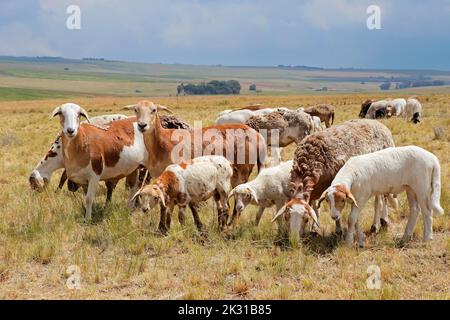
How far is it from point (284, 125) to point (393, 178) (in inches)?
280

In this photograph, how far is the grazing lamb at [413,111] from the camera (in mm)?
28339

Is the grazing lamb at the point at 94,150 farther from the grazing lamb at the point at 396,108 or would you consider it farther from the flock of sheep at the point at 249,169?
the grazing lamb at the point at 396,108

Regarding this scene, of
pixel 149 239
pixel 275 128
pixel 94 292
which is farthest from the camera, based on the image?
pixel 275 128

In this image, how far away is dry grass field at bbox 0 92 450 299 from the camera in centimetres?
666

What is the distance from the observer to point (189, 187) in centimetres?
890

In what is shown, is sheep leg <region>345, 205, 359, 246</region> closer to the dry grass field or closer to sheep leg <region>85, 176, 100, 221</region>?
the dry grass field

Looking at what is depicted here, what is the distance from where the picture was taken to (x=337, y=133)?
31.0 ft

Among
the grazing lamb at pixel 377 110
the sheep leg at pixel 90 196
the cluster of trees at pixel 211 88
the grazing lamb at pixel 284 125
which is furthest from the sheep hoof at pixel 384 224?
the cluster of trees at pixel 211 88

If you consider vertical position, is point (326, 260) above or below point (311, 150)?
below

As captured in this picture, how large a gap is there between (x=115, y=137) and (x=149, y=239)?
117 inches

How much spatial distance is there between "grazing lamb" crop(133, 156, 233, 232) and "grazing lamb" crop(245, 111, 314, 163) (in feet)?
18.6
